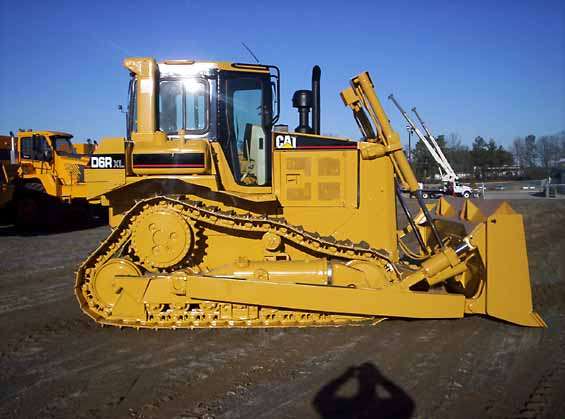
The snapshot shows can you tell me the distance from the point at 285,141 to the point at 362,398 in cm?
351

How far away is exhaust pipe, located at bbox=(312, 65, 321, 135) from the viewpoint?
282 inches

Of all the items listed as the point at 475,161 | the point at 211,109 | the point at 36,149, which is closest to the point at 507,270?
the point at 211,109

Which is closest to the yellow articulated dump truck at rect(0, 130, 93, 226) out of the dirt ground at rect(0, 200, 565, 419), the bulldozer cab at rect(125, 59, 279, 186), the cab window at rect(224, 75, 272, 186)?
the dirt ground at rect(0, 200, 565, 419)

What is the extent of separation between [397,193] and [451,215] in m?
1.41

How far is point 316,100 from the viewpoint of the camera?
7.20 m

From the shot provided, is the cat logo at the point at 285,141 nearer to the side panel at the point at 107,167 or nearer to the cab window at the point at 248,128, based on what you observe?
the cab window at the point at 248,128

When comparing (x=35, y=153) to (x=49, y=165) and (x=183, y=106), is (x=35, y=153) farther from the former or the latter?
(x=183, y=106)

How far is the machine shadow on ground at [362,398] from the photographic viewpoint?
13.1 feet

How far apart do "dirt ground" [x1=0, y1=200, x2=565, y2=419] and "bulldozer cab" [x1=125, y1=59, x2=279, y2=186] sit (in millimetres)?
2344

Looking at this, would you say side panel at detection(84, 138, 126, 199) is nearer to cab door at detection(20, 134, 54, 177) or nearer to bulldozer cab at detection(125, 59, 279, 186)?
bulldozer cab at detection(125, 59, 279, 186)

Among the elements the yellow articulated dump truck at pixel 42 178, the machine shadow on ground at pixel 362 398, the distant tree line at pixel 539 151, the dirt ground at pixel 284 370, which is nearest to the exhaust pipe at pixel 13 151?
the yellow articulated dump truck at pixel 42 178

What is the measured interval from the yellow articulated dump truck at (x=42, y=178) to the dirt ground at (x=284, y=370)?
511 inches

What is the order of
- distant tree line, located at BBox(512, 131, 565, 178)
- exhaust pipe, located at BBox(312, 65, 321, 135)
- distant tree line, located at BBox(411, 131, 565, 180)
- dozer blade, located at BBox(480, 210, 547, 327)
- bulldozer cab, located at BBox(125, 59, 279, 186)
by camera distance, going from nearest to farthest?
dozer blade, located at BBox(480, 210, 547, 327)
bulldozer cab, located at BBox(125, 59, 279, 186)
exhaust pipe, located at BBox(312, 65, 321, 135)
distant tree line, located at BBox(411, 131, 565, 180)
distant tree line, located at BBox(512, 131, 565, 178)

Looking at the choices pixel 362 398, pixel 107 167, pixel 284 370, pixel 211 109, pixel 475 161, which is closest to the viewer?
pixel 362 398
